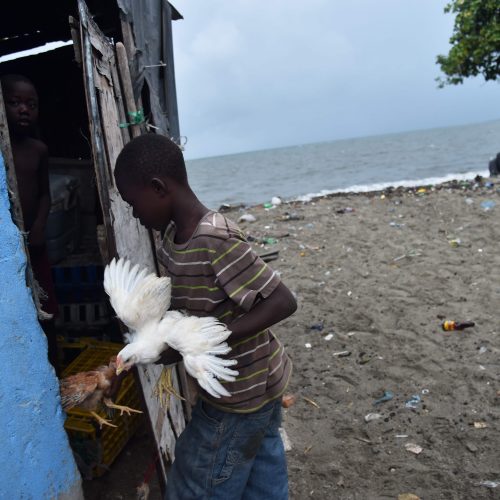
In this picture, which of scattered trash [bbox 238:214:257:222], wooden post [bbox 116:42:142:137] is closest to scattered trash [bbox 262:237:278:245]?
scattered trash [bbox 238:214:257:222]

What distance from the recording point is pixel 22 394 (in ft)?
5.65

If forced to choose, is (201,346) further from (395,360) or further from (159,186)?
(395,360)

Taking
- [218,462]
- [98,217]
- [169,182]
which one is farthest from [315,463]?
[98,217]

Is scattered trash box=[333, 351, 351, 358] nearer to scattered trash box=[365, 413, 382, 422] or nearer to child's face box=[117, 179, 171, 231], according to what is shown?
scattered trash box=[365, 413, 382, 422]

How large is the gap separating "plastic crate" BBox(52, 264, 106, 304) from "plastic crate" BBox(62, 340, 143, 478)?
66cm

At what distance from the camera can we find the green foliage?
37.9 feet

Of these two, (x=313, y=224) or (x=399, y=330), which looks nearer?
(x=399, y=330)

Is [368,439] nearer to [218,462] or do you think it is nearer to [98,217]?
[218,462]

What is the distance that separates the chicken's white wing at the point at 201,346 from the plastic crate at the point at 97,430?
123 centimetres

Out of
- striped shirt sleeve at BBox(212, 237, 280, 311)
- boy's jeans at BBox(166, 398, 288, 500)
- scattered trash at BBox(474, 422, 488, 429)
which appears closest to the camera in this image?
striped shirt sleeve at BBox(212, 237, 280, 311)

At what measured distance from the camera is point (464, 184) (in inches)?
451

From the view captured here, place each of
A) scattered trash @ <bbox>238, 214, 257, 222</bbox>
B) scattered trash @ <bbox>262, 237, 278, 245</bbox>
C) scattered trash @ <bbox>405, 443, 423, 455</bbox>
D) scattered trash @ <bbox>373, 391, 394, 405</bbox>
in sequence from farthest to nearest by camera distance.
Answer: scattered trash @ <bbox>238, 214, 257, 222</bbox> → scattered trash @ <bbox>262, 237, 278, 245</bbox> → scattered trash @ <bbox>373, 391, 394, 405</bbox> → scattered trash @ <bbox>405, 443, 423, 455</bbox>

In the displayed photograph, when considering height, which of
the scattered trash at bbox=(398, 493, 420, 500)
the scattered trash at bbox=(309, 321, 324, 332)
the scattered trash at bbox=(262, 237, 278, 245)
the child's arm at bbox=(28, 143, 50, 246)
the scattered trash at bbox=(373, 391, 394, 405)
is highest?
the child's arm at bbox=(28, 143, 50, 246)

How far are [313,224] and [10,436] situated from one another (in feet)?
26.2
